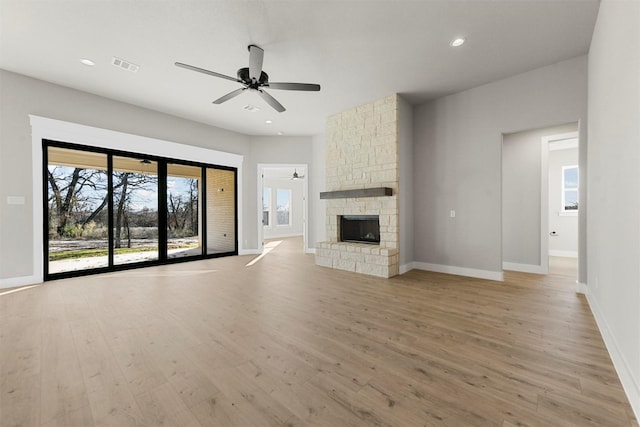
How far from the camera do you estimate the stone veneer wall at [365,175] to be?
461 centimetres

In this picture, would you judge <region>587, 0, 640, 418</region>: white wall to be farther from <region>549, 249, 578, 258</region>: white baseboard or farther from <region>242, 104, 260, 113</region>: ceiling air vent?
<region>242, 104, 260, 113</region>: ceiling air vent

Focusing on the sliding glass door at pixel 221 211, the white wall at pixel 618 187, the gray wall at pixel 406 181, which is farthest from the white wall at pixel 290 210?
the white wall at pixel 618 187

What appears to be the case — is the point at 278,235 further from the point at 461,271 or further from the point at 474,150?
the point at 474,150

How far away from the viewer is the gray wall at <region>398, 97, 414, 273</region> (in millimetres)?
4781

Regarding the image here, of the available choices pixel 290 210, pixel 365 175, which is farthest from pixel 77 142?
pixel 290 210

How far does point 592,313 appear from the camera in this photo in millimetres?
2812

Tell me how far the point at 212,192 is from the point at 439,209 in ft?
16.9

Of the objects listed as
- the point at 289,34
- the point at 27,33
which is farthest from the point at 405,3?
the point at 27,33

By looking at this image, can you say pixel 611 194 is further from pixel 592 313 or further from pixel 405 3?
pixel 405 3

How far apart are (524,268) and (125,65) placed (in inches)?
285

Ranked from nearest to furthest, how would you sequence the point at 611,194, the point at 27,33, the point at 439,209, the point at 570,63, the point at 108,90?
the point at 611,194 < the point at 27,33 < the point at 570,63 < the point at 108,90 < the point at 439,209

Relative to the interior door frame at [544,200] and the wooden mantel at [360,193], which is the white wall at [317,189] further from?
the interior door frame at [544,200]

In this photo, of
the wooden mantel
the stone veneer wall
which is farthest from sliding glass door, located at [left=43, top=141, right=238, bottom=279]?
the wooden mantel

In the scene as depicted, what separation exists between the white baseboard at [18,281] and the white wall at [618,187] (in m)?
6.62
